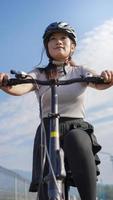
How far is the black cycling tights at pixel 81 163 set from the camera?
3.26 metres

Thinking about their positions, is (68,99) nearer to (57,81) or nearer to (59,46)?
(57,81)

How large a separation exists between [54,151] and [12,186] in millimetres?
10339

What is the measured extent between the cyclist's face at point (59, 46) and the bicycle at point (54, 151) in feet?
1.64

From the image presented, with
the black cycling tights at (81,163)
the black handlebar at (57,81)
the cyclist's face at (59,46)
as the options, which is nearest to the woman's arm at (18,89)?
the black handlebar at (57,81)

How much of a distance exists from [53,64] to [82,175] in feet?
3.58

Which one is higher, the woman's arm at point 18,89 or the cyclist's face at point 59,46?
the cyclist's face at point 59,46

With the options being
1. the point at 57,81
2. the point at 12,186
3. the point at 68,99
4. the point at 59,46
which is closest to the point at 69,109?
the point at 68,99

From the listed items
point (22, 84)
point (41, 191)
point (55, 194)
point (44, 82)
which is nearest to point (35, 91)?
point (22, 84)

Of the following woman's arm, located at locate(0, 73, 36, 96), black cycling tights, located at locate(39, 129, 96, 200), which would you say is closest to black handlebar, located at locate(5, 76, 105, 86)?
woman's arm, located at locate(0, 73, 36, 96)

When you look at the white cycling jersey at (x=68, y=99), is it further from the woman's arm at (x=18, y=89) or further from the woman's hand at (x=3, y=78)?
the woman's hand at (x=3, y=78)

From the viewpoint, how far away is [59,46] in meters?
3.86

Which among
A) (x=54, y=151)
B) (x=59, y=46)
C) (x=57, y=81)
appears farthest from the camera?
(x=59, y=46)

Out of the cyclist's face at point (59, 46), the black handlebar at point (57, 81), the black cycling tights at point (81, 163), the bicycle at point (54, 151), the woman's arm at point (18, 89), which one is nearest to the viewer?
the bicycle at point (54, 151)

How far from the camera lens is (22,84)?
369 centimetres
